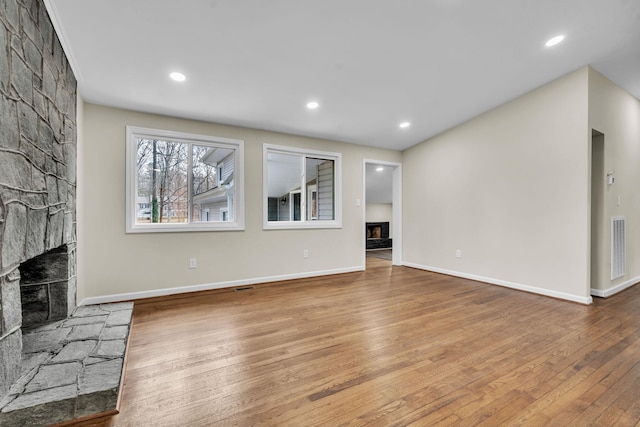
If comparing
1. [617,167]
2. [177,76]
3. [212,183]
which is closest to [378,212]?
[617,167]

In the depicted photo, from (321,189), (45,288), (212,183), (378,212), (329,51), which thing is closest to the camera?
(45,288)

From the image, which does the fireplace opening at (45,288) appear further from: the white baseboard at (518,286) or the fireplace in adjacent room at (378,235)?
the fireplace in adjacent room at (378,235)

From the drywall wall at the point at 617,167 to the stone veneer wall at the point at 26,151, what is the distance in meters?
5.09

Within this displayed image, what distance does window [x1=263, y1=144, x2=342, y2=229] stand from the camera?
4627mm

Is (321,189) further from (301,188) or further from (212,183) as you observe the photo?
(212,183)

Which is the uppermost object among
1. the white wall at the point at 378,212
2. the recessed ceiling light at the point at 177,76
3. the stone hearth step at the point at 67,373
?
the recessed ceiling light at the point at 177,76

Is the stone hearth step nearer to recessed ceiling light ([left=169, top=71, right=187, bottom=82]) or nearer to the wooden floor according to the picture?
the wooden floor

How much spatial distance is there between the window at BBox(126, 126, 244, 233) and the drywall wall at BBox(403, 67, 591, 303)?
134 inches

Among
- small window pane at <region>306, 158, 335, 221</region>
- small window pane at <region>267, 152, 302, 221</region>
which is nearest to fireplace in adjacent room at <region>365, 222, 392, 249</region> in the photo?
small window pane at <region>306, 158, 335, 221</region>

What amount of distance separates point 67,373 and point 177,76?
263cm

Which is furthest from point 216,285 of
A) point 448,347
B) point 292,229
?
point 448,347

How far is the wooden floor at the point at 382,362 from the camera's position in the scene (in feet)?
4.97

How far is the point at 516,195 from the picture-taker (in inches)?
156

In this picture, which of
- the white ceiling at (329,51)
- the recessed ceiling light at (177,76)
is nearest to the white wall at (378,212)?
the white ceiling at (329,51)
